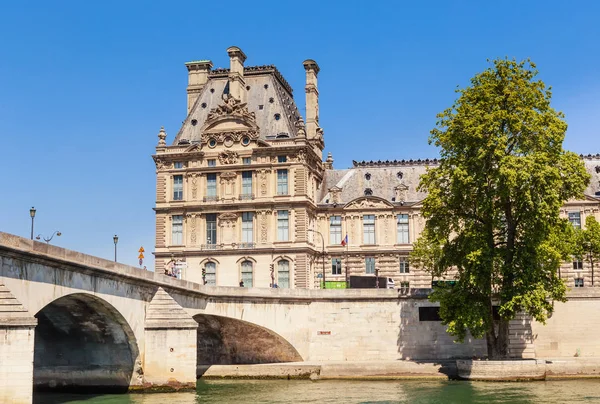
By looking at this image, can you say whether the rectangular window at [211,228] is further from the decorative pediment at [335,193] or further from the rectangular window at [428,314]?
the rectangular window at [428,314]

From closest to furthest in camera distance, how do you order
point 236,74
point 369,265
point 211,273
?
point 211,273
point 369,265
point 236,74

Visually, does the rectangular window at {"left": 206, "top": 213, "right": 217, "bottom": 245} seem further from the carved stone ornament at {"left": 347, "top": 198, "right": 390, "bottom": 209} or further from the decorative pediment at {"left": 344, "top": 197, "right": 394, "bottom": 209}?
the carved stone ornament at {"left": 347, "top": 198, "right": 390, "bottom": 209}

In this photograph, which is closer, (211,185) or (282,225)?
(282,225)

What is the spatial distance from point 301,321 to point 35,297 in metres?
28.5

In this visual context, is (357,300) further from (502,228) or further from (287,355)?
(502,228)

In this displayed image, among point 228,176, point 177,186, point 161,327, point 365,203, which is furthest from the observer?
point 365,203

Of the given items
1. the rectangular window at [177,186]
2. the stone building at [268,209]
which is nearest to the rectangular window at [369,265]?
the stone building at [268,209]

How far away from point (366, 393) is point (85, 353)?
15.1m

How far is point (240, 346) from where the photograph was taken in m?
59.0

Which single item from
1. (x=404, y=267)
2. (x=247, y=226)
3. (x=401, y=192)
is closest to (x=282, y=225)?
(x=247, y=226)

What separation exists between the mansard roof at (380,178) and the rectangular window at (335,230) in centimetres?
177

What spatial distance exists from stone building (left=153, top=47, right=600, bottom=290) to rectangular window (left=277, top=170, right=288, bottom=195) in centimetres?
9

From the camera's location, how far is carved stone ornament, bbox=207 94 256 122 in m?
75.9

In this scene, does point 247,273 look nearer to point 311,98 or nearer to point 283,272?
point 283,272
